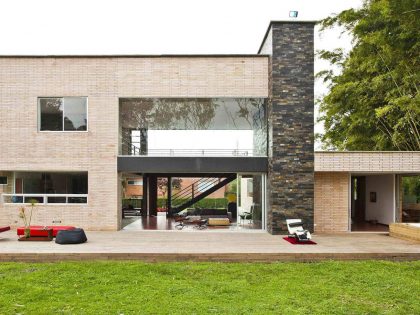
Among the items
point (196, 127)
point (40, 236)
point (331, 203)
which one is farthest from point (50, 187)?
point (331, 203)

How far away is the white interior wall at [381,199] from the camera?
16.7 meters

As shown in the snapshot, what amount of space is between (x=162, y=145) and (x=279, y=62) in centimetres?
552

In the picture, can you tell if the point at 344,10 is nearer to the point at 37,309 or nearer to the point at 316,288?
the point at 316,288

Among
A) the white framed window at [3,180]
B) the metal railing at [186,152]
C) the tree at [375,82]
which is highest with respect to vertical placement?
the tree at [375,82]

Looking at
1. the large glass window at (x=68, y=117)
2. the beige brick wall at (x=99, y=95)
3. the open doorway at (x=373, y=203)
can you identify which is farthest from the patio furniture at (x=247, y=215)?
the large glass window at (x=68, y=117)

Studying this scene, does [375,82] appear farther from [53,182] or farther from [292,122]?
[53,182]

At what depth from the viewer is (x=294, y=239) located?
40.8ft

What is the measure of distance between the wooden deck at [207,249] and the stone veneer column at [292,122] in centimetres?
132

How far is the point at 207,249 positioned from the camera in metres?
10.6

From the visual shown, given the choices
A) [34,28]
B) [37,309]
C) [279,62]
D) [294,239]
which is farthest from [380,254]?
[34,28]

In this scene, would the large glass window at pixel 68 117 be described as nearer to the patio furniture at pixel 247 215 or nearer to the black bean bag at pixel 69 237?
the black bean bag at pixel 69 237

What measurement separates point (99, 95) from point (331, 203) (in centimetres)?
986

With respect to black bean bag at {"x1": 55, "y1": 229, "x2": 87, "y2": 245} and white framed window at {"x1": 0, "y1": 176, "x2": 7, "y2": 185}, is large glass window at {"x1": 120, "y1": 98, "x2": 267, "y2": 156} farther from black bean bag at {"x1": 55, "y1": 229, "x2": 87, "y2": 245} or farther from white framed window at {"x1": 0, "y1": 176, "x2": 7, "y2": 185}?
white framed window at {"x1": 0, "y1": 176, "x2": 7, "y2": 185}

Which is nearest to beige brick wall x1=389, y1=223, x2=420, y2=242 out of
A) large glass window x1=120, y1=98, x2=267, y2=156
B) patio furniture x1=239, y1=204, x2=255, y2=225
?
patio furniture x1=239, y1=204, x2=255, y2=225
